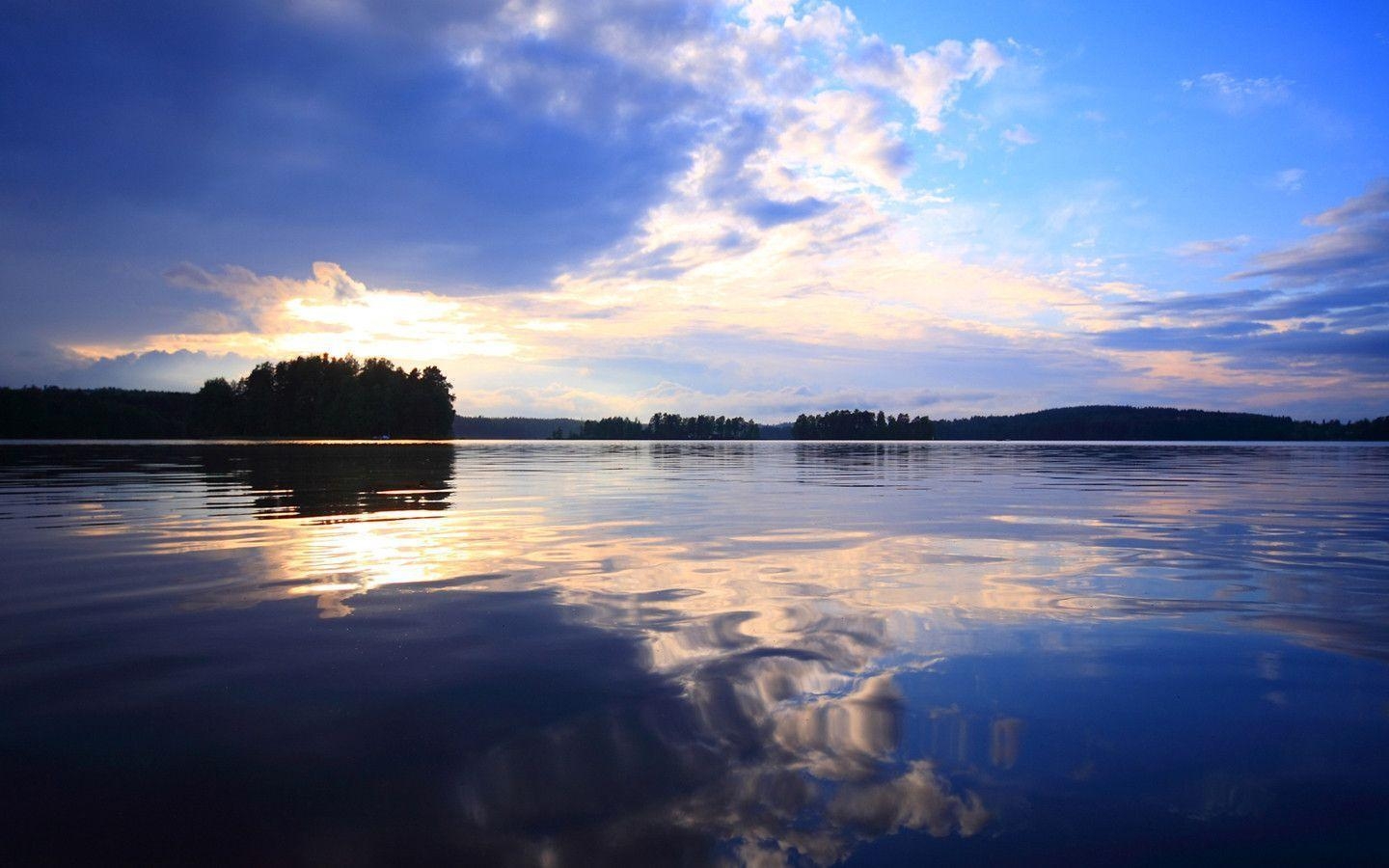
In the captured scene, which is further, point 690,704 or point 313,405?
point 313,405

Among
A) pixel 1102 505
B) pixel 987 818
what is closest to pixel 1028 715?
pixel 987 818

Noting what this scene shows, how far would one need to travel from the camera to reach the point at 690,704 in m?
5.53

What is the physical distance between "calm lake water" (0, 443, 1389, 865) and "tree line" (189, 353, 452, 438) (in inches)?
6074

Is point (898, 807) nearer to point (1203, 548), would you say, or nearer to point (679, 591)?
point (679, 591)

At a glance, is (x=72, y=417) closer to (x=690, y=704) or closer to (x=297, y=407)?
(x=297, y=407)

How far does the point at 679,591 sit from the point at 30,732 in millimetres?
6103

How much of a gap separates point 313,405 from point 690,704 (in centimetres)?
17355

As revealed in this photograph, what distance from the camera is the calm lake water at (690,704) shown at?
12.6 ft

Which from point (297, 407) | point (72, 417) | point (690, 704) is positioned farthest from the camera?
point (297, 407)

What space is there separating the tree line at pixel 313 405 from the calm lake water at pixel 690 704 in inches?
6074

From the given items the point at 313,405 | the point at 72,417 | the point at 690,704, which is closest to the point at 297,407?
the point at 313,405

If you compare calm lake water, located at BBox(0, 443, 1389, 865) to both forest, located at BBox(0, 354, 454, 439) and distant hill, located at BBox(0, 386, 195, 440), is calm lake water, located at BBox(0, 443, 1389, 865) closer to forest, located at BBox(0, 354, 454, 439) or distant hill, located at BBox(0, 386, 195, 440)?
forest, located at BBox(0, 354, 454, 439)

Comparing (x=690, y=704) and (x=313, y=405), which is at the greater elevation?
(x=313, y=405)

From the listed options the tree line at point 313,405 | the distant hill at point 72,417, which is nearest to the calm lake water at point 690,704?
the tree line at point 313,405
